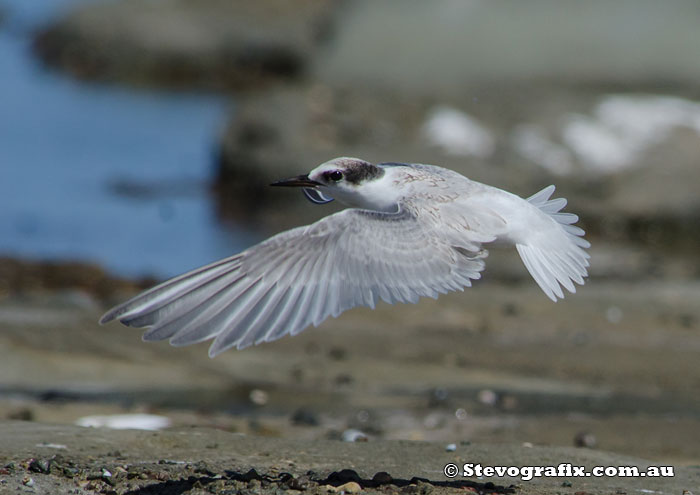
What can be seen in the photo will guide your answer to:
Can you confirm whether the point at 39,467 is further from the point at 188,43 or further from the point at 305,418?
the point at 188,43

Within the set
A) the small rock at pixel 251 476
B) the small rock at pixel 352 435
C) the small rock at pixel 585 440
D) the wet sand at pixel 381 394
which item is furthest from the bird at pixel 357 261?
the small rock at pixel 585 440

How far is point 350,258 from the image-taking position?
4.43 m

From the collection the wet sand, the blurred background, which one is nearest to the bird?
the wet sand

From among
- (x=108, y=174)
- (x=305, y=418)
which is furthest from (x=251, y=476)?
(x=108, y=174)

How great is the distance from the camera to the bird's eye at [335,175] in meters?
4.95

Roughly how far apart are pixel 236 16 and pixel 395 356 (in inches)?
640

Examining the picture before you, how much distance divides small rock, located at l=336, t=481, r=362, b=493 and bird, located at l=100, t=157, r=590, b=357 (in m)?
0.56

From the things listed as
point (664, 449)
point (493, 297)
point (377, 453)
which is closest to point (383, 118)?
point (493, 297)

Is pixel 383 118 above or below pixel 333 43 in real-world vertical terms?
below

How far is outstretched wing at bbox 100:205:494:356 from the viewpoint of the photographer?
4.17 m

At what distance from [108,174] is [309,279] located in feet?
37.8

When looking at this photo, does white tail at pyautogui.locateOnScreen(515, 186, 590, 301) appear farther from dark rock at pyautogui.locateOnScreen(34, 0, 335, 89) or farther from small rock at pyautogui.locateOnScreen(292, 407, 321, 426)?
dark rock at pyautogui.locateOnScreen(34, 0, 335, 89)

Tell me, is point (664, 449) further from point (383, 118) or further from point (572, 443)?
point (383, 118)

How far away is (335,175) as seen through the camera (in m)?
4.96
